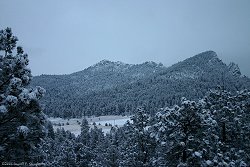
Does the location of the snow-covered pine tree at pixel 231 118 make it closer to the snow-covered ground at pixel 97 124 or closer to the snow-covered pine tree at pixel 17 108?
the snow-covered pine tree at pixel 17 108

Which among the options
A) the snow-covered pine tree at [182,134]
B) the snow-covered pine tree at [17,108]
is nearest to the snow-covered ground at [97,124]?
the snow-covered pine tree at [182,134]

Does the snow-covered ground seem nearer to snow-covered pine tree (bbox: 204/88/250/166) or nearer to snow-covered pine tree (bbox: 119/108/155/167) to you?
snow-covered pine tree (bbox: 119/108/155/167)

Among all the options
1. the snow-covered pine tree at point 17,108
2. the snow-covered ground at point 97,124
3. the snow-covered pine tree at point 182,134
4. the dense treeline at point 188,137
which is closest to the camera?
the snow-covered pine tree at point 17,108

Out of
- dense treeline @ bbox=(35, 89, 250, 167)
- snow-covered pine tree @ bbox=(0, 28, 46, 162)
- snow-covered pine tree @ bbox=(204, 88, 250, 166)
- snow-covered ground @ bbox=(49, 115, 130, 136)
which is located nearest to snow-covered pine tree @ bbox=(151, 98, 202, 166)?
dense treeline @ bbox=(35, 89, 250, 167)

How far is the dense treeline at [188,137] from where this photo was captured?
15.4m

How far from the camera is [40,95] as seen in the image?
11500mm

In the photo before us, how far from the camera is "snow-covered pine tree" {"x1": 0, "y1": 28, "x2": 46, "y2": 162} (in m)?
10.6

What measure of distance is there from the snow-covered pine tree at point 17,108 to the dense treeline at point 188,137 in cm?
157

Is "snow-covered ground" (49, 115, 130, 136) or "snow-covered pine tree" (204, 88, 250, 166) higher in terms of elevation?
"snow-covered pine tree" (204, 88, 250, 166)

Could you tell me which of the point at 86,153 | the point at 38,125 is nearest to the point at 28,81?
the point at 38,125

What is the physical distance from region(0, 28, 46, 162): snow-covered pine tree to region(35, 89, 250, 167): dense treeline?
1.57 m

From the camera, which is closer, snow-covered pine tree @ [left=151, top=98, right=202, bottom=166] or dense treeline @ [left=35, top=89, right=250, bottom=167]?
snow-covered pine tree @ [left=151, top=98, right=202, bottom=166]

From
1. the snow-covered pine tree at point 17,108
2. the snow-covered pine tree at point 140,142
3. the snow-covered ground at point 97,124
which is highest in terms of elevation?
the snow-covered pine tree at point 17,108

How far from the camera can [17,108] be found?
35.3 ft
